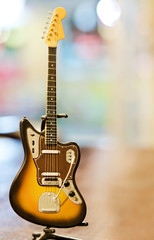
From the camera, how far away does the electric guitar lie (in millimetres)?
1212

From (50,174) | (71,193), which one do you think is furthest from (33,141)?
(71,193)

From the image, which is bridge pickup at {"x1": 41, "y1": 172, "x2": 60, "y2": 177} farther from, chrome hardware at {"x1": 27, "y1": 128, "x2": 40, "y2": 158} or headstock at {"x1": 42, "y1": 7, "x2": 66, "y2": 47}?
headstock at {"x1": 42, "y1": 7, "x2": 66, "y2": 47}

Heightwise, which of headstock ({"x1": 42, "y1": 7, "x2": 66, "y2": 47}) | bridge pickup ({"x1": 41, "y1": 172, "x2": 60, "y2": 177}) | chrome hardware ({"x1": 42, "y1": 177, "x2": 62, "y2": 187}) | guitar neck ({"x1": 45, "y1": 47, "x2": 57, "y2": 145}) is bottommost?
chrome hardware ({"x1": 42, "y1": 177, "x2": 62, "y2": 187})

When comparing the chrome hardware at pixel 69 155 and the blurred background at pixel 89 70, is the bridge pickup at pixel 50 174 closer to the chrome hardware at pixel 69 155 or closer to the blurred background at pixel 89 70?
the chrome hardware at pixel 69 155

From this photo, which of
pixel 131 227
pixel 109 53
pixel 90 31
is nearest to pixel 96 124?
pixel 109 53

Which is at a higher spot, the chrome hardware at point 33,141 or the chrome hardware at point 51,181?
the chrome hardware at point 33,141

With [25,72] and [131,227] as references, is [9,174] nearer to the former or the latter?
[131,227]

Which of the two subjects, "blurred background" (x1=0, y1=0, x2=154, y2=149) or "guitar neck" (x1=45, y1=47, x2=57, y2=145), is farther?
"blurred background" (x1=0, y1=0, x2=154, y2=149)

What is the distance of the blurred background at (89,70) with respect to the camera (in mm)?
4059

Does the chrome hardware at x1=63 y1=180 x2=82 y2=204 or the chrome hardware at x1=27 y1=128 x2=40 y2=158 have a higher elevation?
the chrome hardware at x1=27 y1=128 x2=40 y2=158

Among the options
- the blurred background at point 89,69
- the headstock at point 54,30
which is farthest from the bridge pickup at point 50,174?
the blurred background at point 89,69

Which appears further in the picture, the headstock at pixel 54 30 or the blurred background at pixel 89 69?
the blurred background at pixel 89 69

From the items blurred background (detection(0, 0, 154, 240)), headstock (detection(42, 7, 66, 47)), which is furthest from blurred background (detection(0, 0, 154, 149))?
headstock (detection(42, 7, 66, 47))

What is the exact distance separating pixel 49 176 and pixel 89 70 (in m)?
3.26
